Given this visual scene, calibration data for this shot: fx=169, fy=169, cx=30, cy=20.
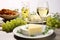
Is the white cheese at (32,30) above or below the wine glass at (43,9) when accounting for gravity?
below

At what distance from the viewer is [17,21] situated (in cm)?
103

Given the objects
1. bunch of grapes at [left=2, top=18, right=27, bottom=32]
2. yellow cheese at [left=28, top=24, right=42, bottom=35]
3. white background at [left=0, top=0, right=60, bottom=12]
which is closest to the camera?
yellow cheese at [left=28, top=24, right=42, bottom=35]

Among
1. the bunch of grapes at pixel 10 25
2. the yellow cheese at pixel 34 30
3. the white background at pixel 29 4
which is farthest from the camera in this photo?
the white background at pixel 29 4

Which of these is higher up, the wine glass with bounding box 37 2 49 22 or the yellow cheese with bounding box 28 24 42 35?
the wine glass with bounding box 37 2 49 22

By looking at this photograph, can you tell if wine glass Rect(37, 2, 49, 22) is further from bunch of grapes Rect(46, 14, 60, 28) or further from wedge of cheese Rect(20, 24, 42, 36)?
wedge of cheese Rect(20, 24, 42, 36)

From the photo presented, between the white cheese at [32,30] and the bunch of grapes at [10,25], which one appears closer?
the white cheese at [32,30]

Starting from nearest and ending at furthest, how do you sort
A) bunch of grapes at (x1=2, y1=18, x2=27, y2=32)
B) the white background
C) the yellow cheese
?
the yellow cheese, bunch of grapes at (x1=2, y1=18, x2=27, y2=32), the white background

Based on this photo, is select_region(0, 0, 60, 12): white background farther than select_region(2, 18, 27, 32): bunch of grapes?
Yes

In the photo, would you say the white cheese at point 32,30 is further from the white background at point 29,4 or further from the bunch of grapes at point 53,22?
the white background at point 29,4

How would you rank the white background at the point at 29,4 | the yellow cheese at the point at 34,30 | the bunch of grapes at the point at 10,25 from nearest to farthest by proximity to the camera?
the yellow cheese at the point at 34,30 < the bunch of grapes at the point at 10,25 < the white background at the point at 29,4

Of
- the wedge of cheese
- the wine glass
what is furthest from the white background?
the wedge of cheese

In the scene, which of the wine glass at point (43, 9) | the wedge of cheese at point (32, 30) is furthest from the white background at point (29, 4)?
the wedge of cheese at point (32, 30)

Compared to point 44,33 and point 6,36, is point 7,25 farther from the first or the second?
point 44,33

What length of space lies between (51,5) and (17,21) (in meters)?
1.43
